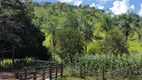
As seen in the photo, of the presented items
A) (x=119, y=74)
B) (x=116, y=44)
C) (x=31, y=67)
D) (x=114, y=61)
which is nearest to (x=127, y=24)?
(x=116, y=44)

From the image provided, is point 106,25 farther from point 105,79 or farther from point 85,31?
point 105,79

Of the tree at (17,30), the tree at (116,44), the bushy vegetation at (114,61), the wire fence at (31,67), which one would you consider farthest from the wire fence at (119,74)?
the tree at (116,44)

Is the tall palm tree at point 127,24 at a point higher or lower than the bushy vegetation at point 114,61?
higher

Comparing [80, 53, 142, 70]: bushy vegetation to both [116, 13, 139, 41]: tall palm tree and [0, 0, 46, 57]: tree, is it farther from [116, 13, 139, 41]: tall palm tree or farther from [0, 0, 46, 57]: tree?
[116, 13, 139, 41]: tall palm tree

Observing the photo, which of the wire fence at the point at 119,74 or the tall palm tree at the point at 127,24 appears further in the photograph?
the tall palm tree at the point at 127,24

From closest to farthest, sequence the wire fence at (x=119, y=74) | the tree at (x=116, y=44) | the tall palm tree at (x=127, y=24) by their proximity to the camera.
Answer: the wire fence at (x=119, y=74) < the tree at (x=116, y=44) < the tall palm tree at (x=127, y=24)

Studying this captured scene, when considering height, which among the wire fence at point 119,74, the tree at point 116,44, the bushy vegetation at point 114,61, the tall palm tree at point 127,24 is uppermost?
the tall palm tree at point 127,24

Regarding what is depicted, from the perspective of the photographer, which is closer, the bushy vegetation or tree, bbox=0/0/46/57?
tree, bbox=0/0/46/57

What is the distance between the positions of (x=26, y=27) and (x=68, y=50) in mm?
12596

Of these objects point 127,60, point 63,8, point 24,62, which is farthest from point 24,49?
point 63,8

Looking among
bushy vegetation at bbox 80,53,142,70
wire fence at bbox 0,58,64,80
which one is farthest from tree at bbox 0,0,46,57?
bushy vegetation at bbox 80,53,142,70

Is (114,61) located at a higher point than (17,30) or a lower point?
lower

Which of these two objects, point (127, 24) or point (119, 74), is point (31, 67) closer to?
point (119, 74)

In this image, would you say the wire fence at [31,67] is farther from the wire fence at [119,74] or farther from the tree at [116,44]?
the tree at [116,44]
